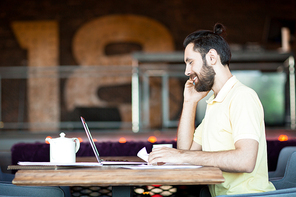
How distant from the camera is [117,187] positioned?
1158 mm

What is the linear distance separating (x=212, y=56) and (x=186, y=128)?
437mm

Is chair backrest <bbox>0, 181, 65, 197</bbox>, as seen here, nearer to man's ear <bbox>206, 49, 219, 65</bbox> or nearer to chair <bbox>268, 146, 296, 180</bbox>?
man's ear <bbox>206, 49, 219, 65</bbox>

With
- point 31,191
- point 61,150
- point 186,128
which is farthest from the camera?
point 186,128

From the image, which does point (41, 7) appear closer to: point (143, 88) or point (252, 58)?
point (143, 88)

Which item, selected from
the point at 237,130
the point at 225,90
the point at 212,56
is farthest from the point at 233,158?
the point at 212,56

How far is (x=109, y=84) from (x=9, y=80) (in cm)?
235

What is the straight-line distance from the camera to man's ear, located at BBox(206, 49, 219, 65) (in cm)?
150

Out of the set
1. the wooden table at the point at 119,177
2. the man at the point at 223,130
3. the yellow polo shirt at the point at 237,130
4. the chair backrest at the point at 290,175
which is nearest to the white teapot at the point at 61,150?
the wooden table at the point at 119,177

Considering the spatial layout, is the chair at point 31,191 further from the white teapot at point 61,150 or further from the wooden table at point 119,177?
the wooden table at point 119,177

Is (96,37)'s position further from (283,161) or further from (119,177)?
(119,177)

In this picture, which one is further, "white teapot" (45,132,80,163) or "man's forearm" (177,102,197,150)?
"man's forearm" (177,102,197,150)

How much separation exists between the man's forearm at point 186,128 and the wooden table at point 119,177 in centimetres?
63

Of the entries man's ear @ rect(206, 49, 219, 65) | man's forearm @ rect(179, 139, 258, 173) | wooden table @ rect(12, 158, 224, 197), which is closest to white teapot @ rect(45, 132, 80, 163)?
wooden table @ rect(12, 158, 224, 197)

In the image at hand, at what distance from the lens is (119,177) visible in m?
1.01
